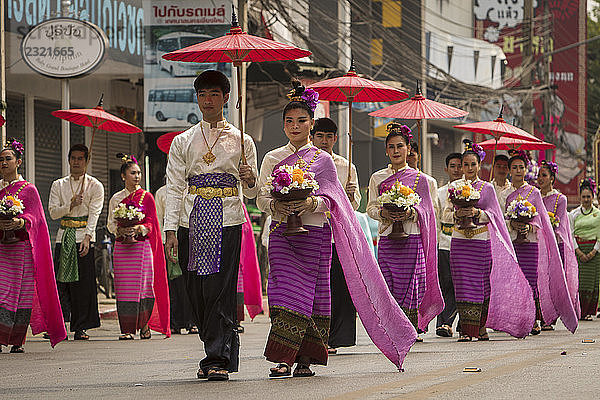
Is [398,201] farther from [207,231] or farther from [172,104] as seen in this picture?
[172,104]

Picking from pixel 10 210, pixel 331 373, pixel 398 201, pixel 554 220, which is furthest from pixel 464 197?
pixel 10 210

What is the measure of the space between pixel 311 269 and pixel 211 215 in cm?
77

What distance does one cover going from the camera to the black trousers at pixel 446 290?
1270cm

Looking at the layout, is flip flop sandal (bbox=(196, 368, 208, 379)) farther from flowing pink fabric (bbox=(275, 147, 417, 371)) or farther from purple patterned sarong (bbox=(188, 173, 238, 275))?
flowing pink fabric (bbox=(275, 147, 417, 371))

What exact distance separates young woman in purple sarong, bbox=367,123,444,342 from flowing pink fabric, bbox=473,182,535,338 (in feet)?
3.40

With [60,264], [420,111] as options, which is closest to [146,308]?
[60,264]

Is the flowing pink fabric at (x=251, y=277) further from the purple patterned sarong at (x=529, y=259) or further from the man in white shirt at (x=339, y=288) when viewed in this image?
the man in white shirt at (x=339, y=288)

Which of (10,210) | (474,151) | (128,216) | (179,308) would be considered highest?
(474,151)

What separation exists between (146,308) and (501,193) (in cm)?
420

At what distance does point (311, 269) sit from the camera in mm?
7930

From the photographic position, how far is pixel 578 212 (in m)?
16.9

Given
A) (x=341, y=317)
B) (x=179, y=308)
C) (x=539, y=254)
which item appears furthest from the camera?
(x=179, y=308)

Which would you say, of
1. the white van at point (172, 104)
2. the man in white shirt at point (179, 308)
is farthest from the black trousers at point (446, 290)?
the white van at point (172, 104)

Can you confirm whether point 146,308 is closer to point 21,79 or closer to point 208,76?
point 208,76
